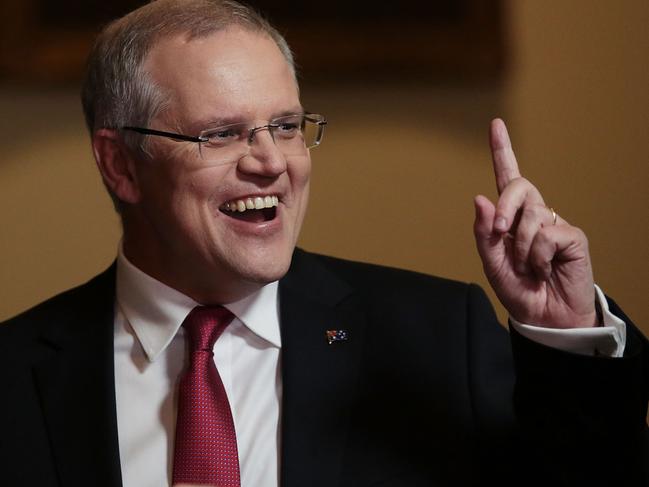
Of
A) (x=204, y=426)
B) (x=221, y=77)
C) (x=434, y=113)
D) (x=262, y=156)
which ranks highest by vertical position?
(x=221, y=77)

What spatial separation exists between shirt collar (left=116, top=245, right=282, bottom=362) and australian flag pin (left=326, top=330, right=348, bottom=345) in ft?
0.30

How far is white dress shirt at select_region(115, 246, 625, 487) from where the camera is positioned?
1895 mm

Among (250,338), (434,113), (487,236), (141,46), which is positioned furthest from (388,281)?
(434,113)

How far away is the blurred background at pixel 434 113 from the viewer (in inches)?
111

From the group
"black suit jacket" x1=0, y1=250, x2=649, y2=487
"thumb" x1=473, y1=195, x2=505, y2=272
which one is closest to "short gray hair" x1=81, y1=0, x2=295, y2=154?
"black suit jacket" x1=0, y1=250, x2=649, y2=487

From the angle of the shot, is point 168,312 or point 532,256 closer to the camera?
point 532,256

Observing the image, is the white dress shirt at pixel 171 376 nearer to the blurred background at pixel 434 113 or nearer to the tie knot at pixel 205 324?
the tie knot at pixel 205 324

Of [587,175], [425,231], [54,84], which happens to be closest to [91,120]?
[54,84]

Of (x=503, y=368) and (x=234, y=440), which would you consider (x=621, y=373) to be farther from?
(x=234, y=440)

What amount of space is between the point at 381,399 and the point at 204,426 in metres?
0.32

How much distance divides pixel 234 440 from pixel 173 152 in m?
0.51

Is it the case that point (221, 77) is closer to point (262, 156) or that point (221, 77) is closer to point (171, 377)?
point (262, 156)

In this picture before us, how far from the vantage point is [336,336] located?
1991mm

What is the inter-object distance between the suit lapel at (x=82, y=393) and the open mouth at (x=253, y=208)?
338 mm
